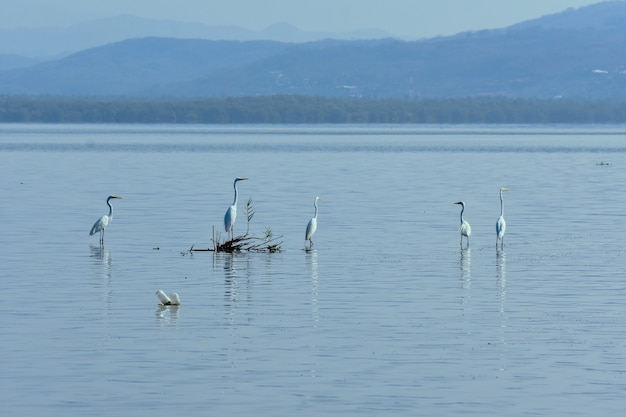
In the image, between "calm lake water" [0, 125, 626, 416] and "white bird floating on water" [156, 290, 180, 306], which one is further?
"white bird floating on water" [156, 290, 180, 306]

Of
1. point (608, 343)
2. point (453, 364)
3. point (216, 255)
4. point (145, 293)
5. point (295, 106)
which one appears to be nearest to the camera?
point (453, 364)

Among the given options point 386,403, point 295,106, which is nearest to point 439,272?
point 386,403

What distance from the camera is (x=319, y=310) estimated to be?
1730cm

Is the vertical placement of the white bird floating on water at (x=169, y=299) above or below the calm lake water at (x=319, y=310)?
above

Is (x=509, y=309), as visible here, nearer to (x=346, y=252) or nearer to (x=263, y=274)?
(x=263, y=274)

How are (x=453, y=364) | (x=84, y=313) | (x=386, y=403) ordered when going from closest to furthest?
(x=386, y=403), (x=453, y=364), (x=84, y=313)

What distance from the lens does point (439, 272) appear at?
842 inches

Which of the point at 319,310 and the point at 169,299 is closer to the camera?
the point at 319,310

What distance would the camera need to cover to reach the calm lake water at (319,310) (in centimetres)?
1258

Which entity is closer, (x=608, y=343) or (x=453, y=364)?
(x=453, y=364)

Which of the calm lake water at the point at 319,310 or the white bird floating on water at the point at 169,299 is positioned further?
the white bird floating on water at the point at 169,299

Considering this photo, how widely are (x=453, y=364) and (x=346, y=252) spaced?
10747 millimetres

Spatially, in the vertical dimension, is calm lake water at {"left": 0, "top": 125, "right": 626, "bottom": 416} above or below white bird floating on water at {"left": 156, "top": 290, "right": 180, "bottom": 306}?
below

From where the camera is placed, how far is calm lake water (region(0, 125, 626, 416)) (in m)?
12.6
